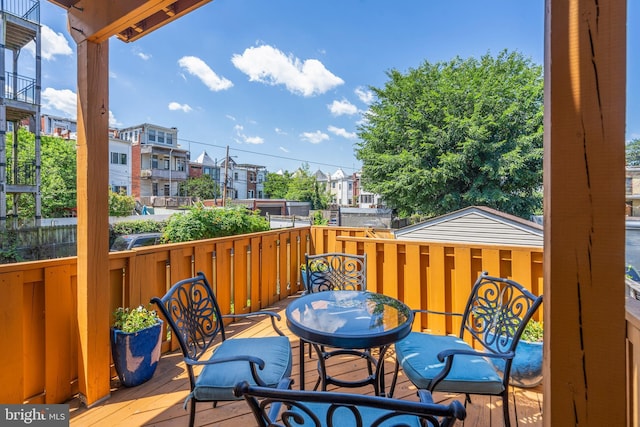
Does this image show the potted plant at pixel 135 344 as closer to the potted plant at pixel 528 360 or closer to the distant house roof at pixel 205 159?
the potted plant at pixel 528 360

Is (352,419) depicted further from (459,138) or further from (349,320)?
(459,138)

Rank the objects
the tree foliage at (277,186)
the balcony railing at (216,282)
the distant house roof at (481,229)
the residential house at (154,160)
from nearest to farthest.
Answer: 1. the balcony railing at (216,282)
2. the distant house roof at (481,229)
3. the residential house at (154,160)
4. the tree foliage at (277,186)

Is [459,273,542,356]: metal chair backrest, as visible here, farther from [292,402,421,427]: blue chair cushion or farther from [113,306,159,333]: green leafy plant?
[113,306,159,333]: green leafy plant

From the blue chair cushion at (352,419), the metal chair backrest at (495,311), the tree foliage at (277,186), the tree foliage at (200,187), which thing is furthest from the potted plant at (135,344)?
the tree foliage at (277,186)

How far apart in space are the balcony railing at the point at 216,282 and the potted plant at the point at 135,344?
9cm

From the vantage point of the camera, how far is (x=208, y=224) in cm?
350

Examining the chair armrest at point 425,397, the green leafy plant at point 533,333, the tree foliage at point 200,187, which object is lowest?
the green leafy plant at point 533,333

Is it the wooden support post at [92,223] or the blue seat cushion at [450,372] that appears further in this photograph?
the wooden support post at [92,223]

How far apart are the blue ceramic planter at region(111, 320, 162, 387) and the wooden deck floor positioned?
7 cm

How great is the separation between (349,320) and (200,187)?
27.9m

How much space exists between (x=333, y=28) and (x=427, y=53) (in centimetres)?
679

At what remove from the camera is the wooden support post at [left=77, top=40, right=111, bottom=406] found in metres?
1.91

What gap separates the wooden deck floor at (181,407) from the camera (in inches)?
68.3

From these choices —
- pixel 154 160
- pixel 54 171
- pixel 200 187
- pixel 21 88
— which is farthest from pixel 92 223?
pixel 200 187
